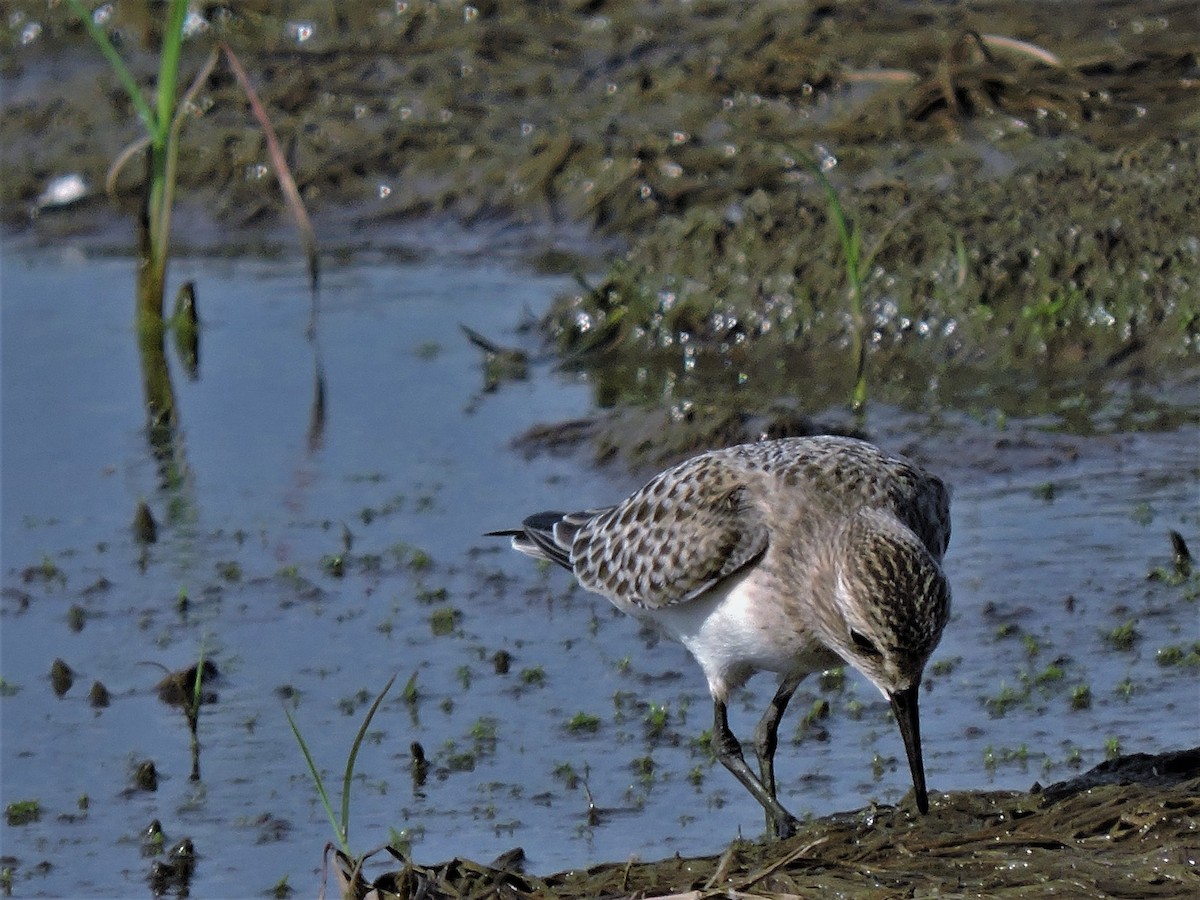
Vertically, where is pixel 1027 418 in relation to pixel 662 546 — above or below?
below

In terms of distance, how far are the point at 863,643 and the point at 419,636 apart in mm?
2568

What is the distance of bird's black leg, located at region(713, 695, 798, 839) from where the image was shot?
19.3 ft

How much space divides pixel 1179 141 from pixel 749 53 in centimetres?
311

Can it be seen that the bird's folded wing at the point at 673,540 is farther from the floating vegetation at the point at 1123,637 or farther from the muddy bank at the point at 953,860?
the floating vegetation at the point at 1123,637

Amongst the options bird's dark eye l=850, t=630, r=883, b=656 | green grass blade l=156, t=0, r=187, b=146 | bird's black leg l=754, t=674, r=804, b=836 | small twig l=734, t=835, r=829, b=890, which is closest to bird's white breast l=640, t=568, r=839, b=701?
bird's black leg l=754, t=674, r=804, b=836

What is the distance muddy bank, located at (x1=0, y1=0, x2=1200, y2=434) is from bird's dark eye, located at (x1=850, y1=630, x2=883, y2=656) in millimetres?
3669

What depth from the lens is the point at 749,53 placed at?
13266 millimetres

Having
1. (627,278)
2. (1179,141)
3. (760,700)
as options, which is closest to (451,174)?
(627,278)

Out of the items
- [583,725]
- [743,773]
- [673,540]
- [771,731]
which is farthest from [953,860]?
[583,725]

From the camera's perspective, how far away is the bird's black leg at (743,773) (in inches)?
231

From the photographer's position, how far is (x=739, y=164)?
12.2m

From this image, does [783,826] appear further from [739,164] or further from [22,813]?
[739,164]

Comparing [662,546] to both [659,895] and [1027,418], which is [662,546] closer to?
[659,895]

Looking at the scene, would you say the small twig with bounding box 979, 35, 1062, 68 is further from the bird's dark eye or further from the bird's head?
the bird's dark eye
